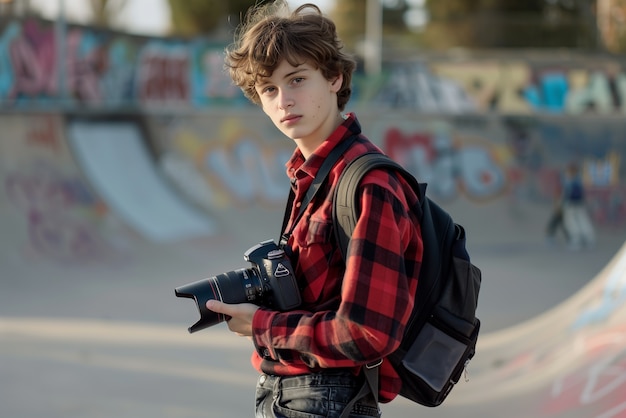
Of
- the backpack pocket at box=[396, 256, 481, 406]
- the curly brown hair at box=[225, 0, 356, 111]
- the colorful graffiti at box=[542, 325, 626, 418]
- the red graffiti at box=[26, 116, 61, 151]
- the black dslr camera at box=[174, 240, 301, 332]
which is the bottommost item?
the colorful graffiti at box=[542, 325, 626, 418]

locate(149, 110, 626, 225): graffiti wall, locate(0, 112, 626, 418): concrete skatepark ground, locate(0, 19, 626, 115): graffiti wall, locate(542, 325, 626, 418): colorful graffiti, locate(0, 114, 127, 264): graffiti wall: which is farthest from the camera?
locate(0, 19, 626, 115): graffiti wall

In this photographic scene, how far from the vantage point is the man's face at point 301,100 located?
1984 mm

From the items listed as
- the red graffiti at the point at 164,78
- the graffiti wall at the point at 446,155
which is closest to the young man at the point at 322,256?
the graffiti wall at the point at 446,155

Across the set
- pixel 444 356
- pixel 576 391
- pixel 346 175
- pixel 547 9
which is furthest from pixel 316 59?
pixel 547 9

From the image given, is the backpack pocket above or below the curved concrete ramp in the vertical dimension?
above

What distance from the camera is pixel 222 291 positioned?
2.02m

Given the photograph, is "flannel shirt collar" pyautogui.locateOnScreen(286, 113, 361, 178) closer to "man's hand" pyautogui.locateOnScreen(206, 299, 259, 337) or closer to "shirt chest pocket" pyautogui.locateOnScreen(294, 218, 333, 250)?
"shirt chest pocket" pyautogui.locateOnScreen(294, 218, 333, 250)

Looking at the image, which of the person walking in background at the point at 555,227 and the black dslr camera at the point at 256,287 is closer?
the black dslr camera at the point at 256,287

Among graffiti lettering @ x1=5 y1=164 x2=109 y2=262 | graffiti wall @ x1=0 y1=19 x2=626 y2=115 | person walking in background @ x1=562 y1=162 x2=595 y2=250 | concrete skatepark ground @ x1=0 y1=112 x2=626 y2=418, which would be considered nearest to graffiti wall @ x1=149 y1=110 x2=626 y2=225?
person walking in background @ x1=562 y1=162 x2=595 y2=250

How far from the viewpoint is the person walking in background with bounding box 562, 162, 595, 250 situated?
37.8 feet

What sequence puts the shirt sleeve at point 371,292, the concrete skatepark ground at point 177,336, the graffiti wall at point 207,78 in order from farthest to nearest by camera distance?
the graffiti wall at point 207,78
the concrete skatepark ground at point 177,336
the shirt sleeve at point 371,292

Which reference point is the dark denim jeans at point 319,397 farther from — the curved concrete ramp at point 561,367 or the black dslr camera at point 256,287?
the curved concrete ramp at point 561,367

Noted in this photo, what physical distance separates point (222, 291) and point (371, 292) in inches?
16.5

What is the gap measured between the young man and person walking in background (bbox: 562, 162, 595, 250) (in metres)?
10.1
